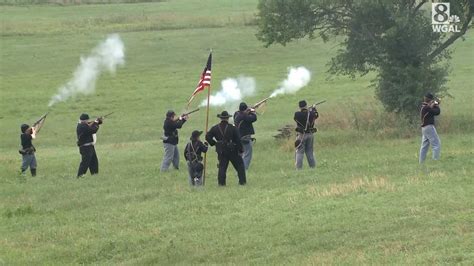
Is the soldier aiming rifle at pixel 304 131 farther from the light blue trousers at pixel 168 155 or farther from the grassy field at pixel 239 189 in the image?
the light blue trousers at pixel 168 155

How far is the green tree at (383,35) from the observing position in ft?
105

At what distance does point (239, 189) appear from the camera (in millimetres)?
20109

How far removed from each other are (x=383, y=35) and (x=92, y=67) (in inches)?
1039

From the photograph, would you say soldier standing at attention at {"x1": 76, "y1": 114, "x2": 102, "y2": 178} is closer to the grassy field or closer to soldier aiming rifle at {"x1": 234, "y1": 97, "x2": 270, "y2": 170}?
the grassy field

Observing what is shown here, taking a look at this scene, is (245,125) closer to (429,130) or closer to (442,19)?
(429,130)

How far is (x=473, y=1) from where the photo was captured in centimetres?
3169

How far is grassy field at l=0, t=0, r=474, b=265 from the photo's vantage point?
14.1 meters

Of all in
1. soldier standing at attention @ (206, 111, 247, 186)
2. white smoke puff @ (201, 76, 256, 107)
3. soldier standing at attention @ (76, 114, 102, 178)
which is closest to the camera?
soldier standing at attention @ (206, 111, 247, 186)

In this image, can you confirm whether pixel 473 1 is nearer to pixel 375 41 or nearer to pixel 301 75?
pixel 375 41

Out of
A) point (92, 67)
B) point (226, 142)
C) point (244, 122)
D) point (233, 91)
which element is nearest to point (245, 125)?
point (244, 122)

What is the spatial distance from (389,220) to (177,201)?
6085 millimetres

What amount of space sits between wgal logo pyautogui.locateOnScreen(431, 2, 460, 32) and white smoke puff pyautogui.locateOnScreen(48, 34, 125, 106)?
23239 mm

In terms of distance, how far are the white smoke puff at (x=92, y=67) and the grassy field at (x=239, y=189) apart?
78 centimetres

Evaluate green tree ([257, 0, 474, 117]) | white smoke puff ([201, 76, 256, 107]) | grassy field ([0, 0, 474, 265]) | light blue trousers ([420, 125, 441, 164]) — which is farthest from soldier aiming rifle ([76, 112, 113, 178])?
white smoke puff ([201, 76, 256, 107])
